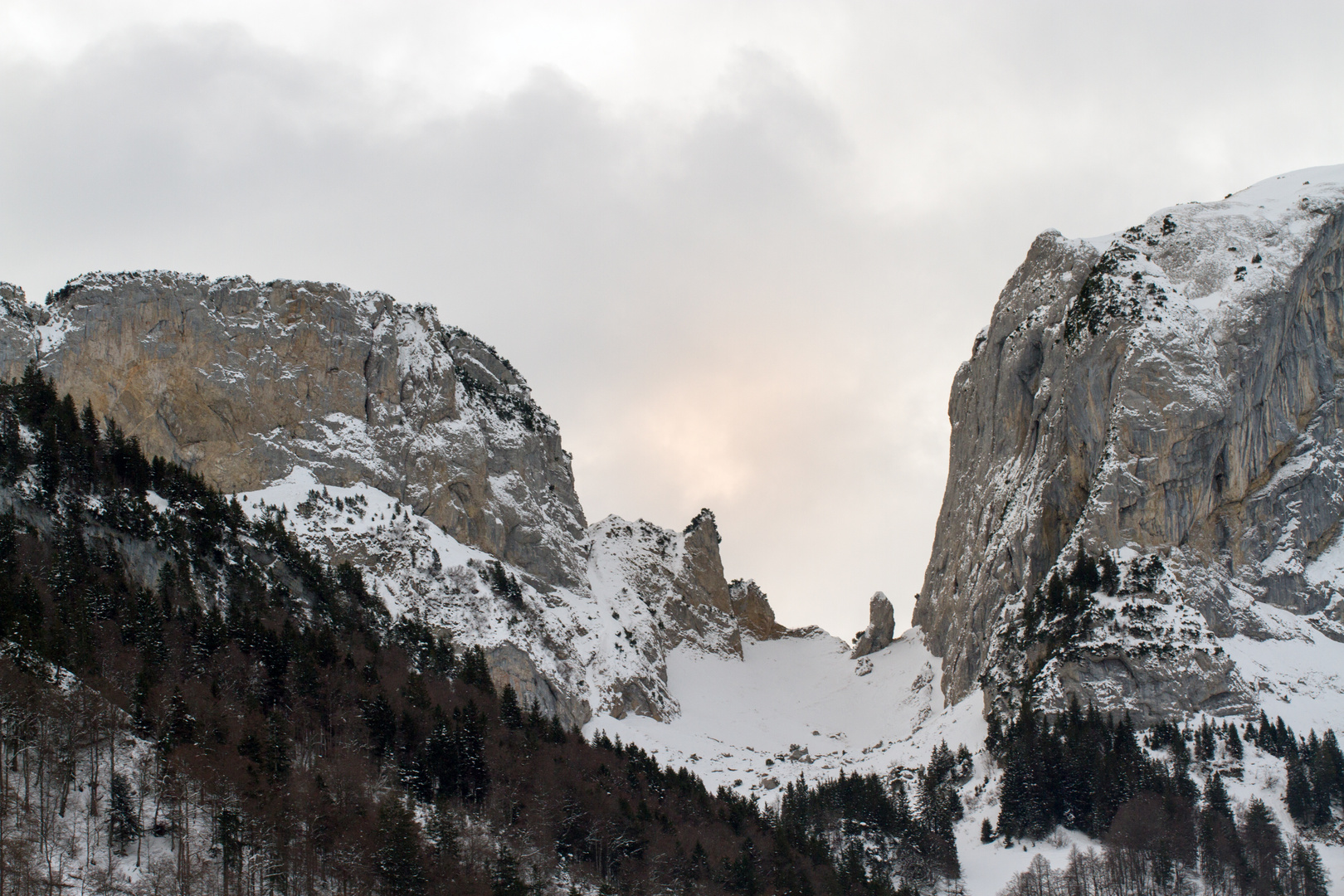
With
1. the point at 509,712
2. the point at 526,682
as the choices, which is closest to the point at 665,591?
the point at 526,682

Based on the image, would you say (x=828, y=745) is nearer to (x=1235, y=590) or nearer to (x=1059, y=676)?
(x=1059, y=676)

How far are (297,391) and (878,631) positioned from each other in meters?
90.9

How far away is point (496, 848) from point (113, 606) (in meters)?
28.1

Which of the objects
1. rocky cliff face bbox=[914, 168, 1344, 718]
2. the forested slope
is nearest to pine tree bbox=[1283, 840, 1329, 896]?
rocky cliff face bbox=[914, 168, 1344, 718]

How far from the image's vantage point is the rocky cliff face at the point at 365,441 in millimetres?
124500

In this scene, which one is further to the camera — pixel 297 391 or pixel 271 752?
pixel 297 391

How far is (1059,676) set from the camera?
114125 millimetres

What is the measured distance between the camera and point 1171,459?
124062mm

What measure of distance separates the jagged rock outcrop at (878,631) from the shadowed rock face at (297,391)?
47.9 metres

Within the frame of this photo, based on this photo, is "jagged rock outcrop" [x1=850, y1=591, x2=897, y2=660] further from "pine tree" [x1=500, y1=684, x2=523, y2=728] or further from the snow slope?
"pine tree" [x1=500, y1=684, x2=523, y2=728]

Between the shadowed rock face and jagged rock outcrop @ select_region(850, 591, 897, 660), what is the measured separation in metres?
47.9

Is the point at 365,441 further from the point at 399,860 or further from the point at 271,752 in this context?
the point at 399,860

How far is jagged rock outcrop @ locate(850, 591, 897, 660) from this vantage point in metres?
179

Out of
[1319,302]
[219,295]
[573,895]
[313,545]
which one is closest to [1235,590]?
[1319,302]
